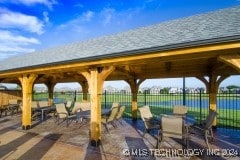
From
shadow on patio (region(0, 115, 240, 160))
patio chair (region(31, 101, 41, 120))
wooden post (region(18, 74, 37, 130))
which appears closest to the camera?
shadow on patio (region(0, 115, 240, 160))

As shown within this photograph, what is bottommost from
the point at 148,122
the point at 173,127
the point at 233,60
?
the point at 148,122

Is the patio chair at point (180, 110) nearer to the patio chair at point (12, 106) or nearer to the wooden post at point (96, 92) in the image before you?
the wooden post at point (96, 92)

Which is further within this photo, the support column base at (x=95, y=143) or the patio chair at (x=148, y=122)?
the patio chair at (x=148, y=122)

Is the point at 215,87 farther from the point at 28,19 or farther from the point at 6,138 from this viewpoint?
the point at 28,19

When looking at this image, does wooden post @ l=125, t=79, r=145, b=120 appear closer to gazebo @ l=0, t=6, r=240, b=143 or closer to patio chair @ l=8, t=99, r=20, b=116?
gazebo @ l=0, t=6, r=240, b=143

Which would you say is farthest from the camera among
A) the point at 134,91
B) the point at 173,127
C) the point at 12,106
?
the point at 12,106

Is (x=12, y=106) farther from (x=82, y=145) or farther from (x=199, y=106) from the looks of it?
(x=199, y=106)

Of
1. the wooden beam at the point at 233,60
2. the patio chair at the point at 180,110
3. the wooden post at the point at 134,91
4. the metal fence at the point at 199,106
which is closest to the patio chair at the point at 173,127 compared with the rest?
the wooden beam at the point at 233,60

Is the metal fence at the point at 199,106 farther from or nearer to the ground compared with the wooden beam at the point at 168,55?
nearer to the ground

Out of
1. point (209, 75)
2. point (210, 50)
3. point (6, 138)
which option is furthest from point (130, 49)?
point (6, 138)

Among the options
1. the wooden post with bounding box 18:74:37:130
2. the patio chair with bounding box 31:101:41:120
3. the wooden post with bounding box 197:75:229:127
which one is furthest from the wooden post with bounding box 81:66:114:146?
the patio chair with bounding box 31:101:41:120

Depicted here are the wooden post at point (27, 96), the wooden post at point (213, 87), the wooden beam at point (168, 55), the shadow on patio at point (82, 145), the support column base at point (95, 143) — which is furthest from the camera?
the wooden post at point (27, 96)

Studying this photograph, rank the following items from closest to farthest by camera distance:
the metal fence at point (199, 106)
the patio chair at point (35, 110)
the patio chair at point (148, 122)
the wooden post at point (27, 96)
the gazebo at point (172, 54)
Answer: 1. the gazebo at point (172, 54)
2. the patio chair at point (148, 122)
3. the wooden post at point (27, 96)
4. the metal fence at point (199, 106)
5. the patio chair at point (35, 110)

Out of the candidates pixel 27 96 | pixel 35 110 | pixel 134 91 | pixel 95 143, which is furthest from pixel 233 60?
pixel 35 110
